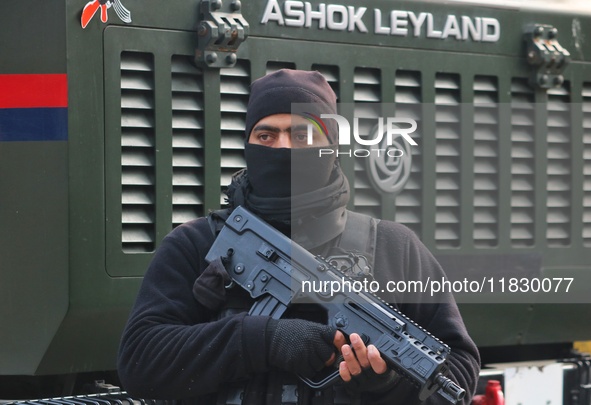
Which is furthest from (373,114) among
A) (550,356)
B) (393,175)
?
(550,356)

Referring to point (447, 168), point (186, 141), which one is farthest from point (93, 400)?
point (447, 168)

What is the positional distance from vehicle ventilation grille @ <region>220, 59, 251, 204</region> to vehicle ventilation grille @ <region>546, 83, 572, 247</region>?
148 centimetres

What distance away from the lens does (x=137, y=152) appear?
3.94m

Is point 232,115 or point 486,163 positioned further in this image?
point 486,163

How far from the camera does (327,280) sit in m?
2.70

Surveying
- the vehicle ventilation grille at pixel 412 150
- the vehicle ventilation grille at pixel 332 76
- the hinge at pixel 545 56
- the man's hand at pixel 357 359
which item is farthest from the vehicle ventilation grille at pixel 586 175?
the man's hand at pixel 357 359

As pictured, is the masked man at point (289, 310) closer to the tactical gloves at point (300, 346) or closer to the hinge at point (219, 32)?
the tactical gloves at point (300, 346)

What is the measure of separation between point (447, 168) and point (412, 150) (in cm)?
21

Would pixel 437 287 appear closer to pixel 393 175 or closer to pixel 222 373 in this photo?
pixel 222 373

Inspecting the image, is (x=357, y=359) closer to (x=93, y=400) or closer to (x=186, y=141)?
(x=93, y=400)

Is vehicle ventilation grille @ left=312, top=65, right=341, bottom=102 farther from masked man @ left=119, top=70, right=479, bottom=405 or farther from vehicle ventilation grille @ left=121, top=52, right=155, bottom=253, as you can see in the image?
masked man @ left=119, top=70, right=479, bottom=405

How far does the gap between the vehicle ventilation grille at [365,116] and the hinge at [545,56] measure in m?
0.76

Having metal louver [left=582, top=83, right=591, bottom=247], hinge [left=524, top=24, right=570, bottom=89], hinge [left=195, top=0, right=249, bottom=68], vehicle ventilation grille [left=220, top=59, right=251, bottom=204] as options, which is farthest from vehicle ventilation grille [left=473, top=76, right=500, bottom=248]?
hinge [left=195, top=0, right=249, bottom=68]

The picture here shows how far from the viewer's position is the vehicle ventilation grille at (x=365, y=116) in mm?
4395
